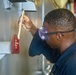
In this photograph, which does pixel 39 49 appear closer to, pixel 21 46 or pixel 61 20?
pixel 21 46

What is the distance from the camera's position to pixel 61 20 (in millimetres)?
1101

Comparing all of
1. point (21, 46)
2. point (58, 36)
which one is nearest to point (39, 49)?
point (21, 46)

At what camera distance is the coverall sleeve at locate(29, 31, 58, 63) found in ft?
4.48

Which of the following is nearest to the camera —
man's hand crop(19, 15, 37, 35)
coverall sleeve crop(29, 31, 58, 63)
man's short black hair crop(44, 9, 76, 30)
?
man's short black hair crop(44, 9, 76, 30)

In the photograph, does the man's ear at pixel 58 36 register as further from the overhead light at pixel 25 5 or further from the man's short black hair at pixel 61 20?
the overhead light at pixel 25 5

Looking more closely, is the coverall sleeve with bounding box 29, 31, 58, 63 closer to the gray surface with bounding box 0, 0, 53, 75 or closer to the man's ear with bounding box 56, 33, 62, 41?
the gray surface with bounding box 0, 0, 53, 75

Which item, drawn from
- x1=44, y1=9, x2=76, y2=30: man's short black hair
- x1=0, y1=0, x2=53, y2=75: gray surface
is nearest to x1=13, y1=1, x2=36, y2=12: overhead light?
x1=0, y1=0, x2=53, y2=75: gray surface

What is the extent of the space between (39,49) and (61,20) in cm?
34

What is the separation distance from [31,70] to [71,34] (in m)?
0.47

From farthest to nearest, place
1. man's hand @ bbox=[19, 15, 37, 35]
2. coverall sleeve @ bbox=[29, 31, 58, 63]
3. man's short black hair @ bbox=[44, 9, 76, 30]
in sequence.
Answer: coverall sleeve @ bbox=[29, 31, 58, 63] → man's hand @ bbox=[19, 15, 37, 35] → man's short black hair @ bbox=[44, 9, 76, 30]

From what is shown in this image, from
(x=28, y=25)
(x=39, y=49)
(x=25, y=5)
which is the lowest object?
(x=39, y=49)

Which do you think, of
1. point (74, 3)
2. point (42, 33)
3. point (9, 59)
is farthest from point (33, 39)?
point (74, 3)

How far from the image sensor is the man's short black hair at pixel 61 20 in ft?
3.60

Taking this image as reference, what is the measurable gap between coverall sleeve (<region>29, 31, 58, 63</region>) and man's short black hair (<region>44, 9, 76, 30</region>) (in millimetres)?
263
